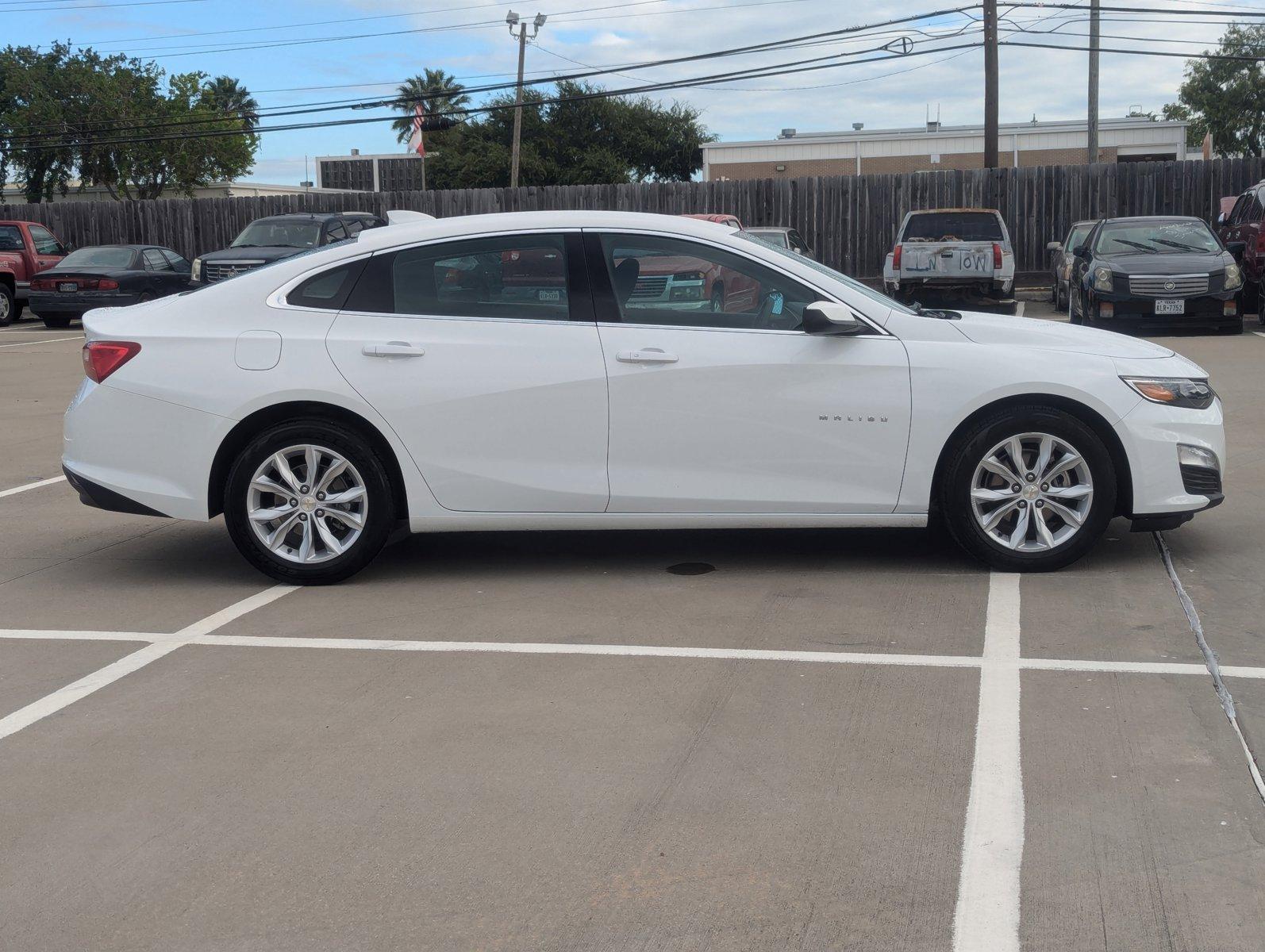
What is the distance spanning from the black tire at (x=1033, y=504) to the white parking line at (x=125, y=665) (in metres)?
3.00

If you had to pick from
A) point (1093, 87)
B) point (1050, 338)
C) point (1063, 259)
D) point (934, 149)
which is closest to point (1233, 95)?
point (934, 149)

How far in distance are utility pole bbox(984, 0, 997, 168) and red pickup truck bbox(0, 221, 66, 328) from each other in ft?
59.2

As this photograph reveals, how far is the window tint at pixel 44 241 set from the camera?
25.6m

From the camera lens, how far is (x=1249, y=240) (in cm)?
1898

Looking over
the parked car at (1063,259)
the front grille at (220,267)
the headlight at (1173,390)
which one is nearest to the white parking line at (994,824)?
the headlight at (1173,390)

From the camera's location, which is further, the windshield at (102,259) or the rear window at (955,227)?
the windshield at (102,259)

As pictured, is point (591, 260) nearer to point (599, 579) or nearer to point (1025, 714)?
point (599, 579)

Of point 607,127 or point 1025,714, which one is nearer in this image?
point 1025,714

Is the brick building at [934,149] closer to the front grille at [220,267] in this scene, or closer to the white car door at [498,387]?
the front grille at [220,267]

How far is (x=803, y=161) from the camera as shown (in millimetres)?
56812

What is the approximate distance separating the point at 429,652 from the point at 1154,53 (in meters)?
33.1

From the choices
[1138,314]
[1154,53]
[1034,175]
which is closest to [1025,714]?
[1138,314]

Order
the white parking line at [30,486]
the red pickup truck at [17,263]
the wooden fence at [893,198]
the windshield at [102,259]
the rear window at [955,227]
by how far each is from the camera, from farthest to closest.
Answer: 1. the wooden fence at [893,198]
2. the red pickup truck at [17,263]
3. the windshield at [102,259]
4. the rear window at [955,227]
5. the white parking line at [30,486]

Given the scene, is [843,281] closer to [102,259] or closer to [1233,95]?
[102,259]
